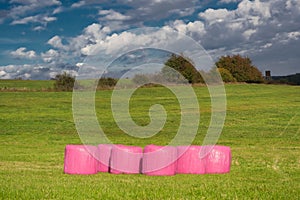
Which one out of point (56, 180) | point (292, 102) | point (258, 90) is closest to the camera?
point (56, 180)

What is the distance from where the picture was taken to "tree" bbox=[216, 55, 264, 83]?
10019cm

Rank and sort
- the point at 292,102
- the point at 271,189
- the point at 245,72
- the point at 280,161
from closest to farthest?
the point at 271,189
the point at 280,161
the point at 292,102
the point at 245,72

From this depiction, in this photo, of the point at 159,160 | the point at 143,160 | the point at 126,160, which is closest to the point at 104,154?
the point at 126,160

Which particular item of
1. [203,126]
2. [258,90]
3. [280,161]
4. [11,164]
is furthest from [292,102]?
[11,164]

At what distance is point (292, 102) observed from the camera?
60125 mm

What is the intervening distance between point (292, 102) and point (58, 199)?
172ft

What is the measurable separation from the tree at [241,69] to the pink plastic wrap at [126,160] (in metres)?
85.4

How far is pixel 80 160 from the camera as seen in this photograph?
52.5ft

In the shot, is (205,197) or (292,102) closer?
(205,197)

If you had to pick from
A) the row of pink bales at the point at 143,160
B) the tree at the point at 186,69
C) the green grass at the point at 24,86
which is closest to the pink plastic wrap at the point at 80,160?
the row of pink bales at the point at 143,160

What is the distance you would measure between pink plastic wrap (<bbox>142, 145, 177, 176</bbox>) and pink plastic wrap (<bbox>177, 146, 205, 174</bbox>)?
0.33 meters

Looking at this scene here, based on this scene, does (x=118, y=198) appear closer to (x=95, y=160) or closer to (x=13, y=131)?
(x=95, y=160)

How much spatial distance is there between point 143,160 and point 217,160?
2.37 metres

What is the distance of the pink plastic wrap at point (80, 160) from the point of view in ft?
52.5
